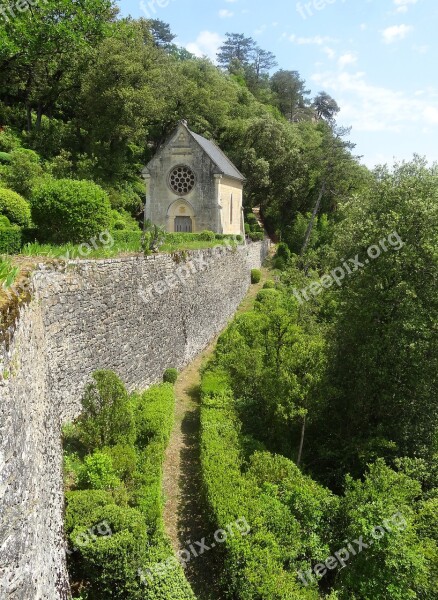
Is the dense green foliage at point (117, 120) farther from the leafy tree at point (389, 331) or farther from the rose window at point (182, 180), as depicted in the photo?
the leafy tree at point (389, 331)

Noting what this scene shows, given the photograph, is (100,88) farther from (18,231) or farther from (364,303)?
(364,303)

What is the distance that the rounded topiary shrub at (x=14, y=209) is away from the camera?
15.9 metres

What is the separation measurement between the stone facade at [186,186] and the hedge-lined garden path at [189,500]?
60.3 feet

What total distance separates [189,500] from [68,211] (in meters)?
8.89

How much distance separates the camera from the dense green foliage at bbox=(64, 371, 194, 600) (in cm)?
685

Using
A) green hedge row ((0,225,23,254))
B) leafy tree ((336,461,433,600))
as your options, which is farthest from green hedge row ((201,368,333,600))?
green hedge row ((0,225,23,254))

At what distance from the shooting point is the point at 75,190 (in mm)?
13492

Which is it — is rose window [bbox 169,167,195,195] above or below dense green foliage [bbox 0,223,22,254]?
above

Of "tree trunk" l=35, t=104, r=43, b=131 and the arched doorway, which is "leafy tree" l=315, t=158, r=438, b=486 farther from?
"tree trunk" l=35, t=104, r=43, b=131

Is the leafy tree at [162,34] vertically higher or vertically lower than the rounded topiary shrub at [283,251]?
higher

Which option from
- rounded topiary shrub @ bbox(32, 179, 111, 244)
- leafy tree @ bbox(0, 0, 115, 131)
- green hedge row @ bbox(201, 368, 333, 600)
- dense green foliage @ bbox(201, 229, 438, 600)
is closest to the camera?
green hedge row @ bbox(201, 368, 333, 600)

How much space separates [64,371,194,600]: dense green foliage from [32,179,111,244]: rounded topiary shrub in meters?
5.78

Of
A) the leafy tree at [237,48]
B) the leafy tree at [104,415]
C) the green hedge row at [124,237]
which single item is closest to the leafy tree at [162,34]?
the leafy tree at [237,48]

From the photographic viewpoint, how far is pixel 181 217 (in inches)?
1264
